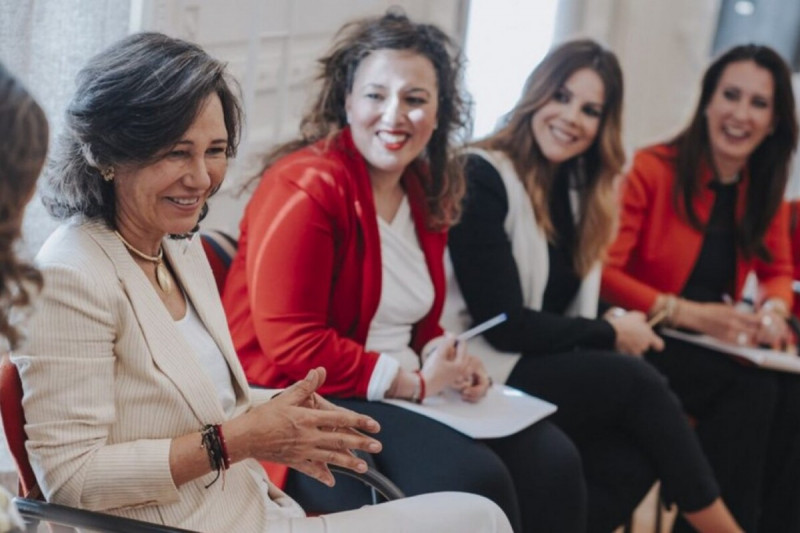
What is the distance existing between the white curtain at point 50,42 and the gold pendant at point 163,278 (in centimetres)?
48

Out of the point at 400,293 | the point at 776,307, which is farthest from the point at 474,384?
the point at 776,307

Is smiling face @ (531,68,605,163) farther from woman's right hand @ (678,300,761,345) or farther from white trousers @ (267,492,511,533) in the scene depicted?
white trousers @ (267,492,511,533)

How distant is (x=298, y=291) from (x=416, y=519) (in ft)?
2.12

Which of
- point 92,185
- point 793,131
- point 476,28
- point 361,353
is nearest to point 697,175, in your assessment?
point 793,131

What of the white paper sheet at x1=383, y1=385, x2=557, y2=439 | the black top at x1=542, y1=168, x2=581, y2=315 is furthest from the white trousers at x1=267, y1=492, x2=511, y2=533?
the black top at x1=542, y1=168, x2=581, y2=315

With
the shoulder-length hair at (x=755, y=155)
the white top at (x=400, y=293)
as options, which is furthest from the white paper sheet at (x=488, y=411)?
the shoulder-length hair at (x=755, y=155)

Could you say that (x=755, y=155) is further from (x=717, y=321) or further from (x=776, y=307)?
(x=717, y=321)

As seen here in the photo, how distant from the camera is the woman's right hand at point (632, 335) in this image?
3125mm

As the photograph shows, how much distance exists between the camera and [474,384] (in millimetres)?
2631

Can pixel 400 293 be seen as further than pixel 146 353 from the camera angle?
Yes

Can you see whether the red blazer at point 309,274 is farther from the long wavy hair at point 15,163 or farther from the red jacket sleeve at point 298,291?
the long wavy hair at point 15,163

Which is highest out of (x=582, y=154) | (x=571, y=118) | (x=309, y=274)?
(x=571, y=118)

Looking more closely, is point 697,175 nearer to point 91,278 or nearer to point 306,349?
point 306,349

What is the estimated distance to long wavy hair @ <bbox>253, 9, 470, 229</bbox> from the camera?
2660mm
